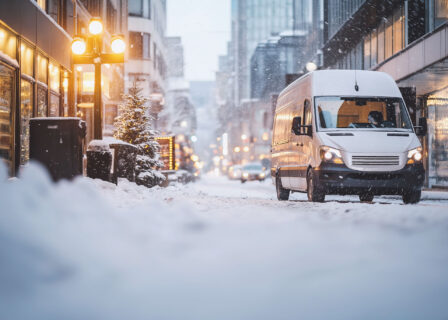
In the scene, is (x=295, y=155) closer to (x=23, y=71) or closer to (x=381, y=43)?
(x=23, y=71)

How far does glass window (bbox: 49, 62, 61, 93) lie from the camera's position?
20.7 meters

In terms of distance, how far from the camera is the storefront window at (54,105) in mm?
20750

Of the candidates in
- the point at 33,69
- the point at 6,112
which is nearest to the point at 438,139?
the point at 33,69

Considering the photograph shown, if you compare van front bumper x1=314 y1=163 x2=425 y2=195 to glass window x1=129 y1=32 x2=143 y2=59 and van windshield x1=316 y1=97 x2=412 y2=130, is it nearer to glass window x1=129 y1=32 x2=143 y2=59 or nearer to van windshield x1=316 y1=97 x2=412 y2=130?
van windshield x1=316 y1=97 x2=412 y2=130

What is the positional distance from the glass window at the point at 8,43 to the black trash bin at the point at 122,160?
347cm

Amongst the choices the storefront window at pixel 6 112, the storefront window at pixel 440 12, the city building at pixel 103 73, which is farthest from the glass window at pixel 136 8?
the storefront window at pixel 6 112

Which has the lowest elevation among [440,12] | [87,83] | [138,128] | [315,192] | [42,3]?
[315,192]

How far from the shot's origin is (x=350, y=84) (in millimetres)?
13492

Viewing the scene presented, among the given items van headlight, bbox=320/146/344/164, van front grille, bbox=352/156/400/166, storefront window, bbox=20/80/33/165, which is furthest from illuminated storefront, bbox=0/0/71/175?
van front grille, bbox=352/156/400/166

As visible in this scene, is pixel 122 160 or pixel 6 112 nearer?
pixel 122 160

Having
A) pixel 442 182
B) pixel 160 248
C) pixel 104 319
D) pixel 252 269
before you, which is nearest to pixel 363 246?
pixel 252 269

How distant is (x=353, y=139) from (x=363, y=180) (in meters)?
0.84

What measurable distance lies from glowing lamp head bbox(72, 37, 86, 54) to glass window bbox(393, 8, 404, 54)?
1897 centimetres

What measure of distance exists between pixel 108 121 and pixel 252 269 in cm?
3204
